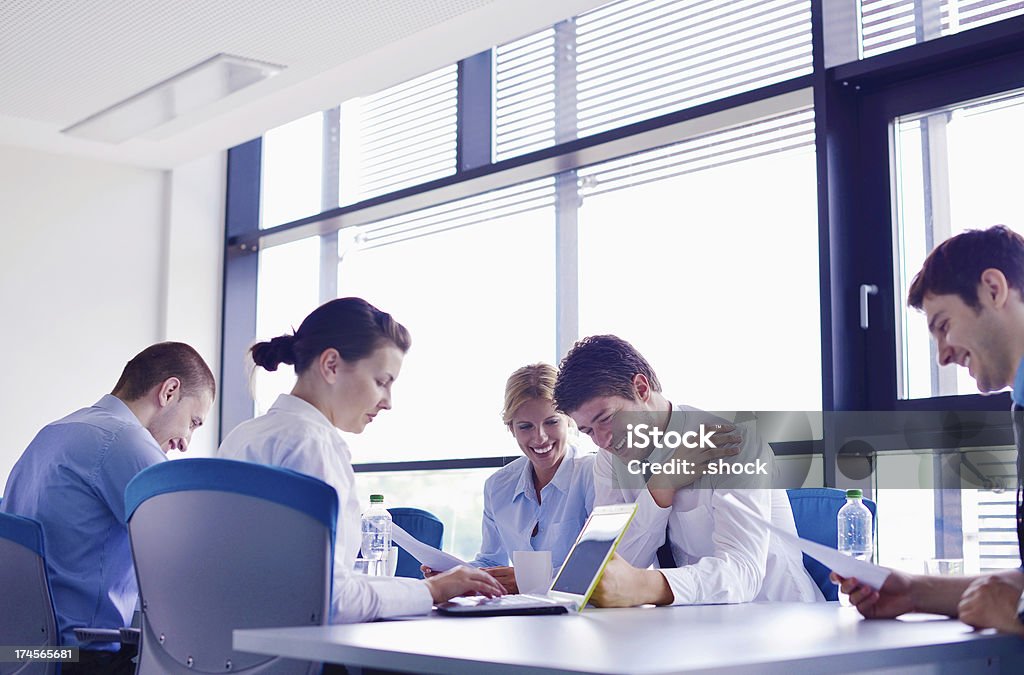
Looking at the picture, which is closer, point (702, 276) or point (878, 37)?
point (878, 37)

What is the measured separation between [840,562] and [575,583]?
589mm

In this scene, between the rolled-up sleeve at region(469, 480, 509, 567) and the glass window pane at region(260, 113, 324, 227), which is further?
the glass window pane at region(260, 113, 324, 227)

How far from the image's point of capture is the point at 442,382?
516 centimetres

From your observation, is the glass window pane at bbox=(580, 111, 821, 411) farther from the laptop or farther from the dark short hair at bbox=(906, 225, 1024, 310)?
the laptop

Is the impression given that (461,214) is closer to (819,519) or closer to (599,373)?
(599,373)

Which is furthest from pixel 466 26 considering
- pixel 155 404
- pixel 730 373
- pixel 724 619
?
pixel 724 619

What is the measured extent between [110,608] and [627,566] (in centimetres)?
147

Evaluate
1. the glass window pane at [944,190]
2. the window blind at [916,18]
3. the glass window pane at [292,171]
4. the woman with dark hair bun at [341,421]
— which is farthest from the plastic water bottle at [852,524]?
the glass window pane at [292,171]

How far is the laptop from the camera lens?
6.81 feet

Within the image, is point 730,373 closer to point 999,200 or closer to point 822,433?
point 822,433

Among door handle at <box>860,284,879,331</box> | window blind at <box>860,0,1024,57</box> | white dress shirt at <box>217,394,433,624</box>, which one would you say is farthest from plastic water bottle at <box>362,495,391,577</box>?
window blind at <box>860,0,1024,57</box>

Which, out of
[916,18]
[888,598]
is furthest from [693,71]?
[888,598]

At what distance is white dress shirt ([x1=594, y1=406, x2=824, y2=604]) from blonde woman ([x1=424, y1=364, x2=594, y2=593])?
67 centimetres

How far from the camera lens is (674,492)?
2.66 metres
